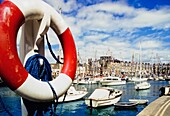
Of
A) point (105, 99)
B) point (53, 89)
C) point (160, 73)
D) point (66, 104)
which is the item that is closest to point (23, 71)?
point (53, 89)

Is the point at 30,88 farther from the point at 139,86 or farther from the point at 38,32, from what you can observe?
the point at 139,86

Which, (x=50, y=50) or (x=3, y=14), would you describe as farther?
(x=50, y=50)

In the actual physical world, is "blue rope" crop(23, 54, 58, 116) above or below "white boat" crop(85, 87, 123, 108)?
above

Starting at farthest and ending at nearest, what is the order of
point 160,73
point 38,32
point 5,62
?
point 160,73, point 38,32, point 5,62

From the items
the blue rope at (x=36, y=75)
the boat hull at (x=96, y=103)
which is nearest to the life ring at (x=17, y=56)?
the blue rope at (x=36, y=75)

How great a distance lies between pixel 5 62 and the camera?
11.5 feet

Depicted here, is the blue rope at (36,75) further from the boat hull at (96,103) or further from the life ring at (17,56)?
the boat hull at (96,103)

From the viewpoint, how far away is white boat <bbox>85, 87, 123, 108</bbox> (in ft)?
69.1

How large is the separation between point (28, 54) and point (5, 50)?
878 mm

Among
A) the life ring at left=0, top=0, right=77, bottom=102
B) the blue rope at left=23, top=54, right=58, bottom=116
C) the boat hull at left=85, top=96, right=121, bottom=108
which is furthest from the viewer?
the boat hull at left=85, top=96, right=121, bottom=108

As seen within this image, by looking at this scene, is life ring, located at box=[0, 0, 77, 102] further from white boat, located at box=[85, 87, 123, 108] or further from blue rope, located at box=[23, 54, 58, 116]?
white boat, located at box=[85, 87, 123, 108]

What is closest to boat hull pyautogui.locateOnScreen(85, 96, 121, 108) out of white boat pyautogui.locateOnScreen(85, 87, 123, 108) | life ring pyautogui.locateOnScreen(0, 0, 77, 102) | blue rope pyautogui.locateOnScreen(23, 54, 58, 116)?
white boat pyautogui.locateOnScreen(85, 87, 123, 108)

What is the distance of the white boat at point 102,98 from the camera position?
21.1 metres

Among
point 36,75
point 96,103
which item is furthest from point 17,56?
point 96,103
